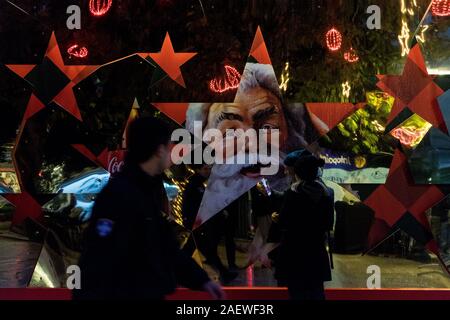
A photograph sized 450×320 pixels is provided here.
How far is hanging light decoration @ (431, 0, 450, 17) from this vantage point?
3.88 meters

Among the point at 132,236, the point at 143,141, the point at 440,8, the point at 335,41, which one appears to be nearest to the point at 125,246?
the point at 132,236

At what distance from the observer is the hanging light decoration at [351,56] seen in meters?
3.91

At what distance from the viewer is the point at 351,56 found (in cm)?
392

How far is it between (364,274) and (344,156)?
80cm

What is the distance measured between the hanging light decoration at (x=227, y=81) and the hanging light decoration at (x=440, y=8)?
136 cm

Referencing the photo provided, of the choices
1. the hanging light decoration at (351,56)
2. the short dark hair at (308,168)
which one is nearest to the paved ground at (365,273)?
the short dark hair at (308,168)

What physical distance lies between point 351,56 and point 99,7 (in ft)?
5.69

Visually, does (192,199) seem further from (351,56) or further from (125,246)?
(125,246)

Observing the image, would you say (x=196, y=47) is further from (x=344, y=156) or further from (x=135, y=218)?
(x=135, y=218)

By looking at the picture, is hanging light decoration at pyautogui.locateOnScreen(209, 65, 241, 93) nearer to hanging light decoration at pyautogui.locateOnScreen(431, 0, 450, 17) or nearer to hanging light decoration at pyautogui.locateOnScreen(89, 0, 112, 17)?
hanging light decoration at pyautogui.locateOnScreen(89, 0, 112, 17)

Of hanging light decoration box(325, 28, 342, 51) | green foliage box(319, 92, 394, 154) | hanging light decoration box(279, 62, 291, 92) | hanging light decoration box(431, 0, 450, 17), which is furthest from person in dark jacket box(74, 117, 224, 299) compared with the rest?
hanging light decoration box(431, 0, 450, 17)

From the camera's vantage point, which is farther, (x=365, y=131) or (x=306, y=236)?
Answer: (x=365, y=131)

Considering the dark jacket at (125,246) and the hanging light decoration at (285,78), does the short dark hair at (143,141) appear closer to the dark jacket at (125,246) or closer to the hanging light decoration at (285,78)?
the dark jacket at (125,246)
